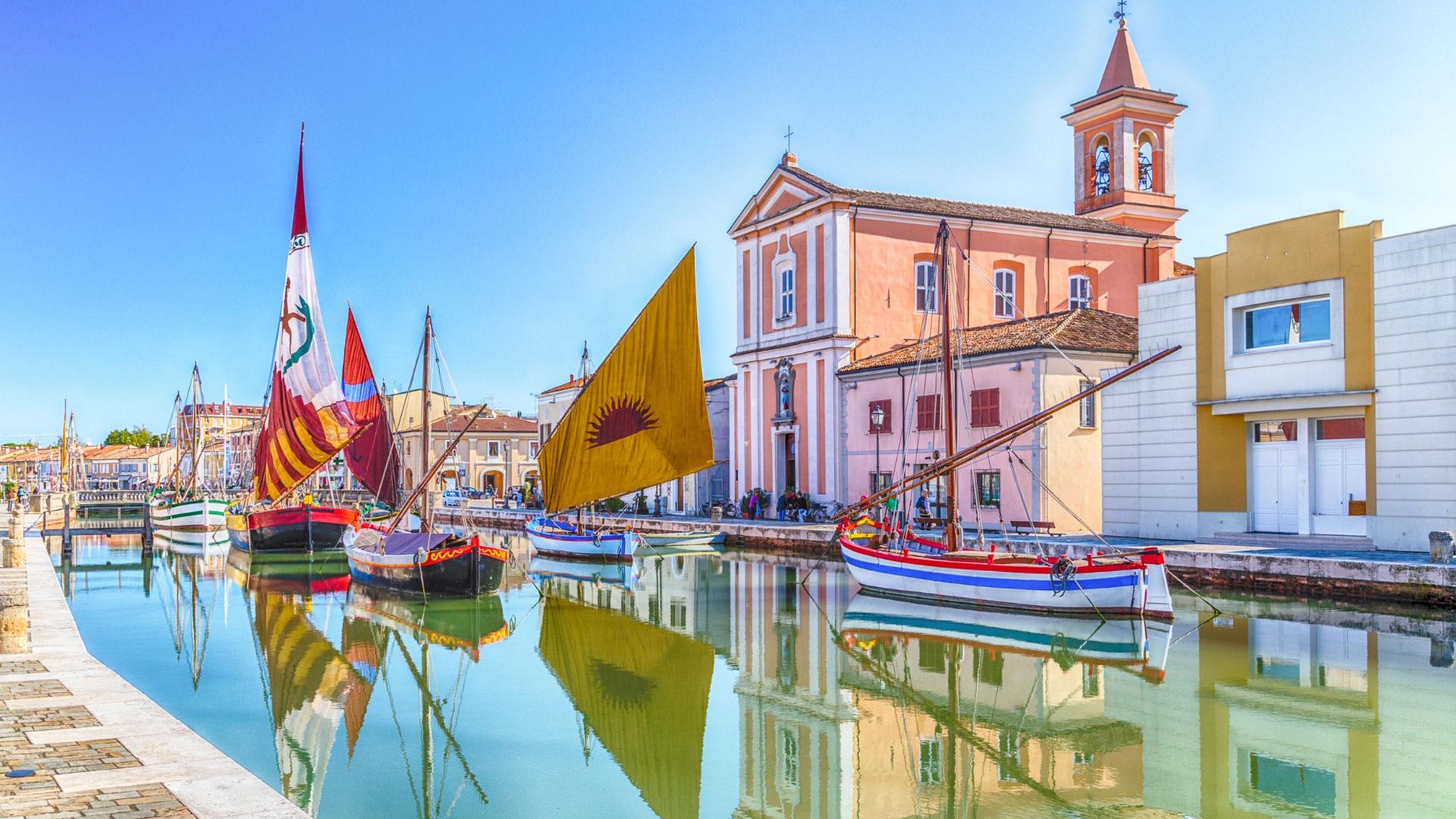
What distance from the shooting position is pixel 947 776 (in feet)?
34.4

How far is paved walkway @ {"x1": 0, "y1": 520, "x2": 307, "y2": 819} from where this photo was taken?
271 inches

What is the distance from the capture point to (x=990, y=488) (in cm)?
3253

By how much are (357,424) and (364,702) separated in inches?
865

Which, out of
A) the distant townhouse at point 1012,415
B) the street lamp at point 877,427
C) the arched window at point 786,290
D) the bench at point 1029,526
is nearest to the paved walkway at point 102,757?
the distant townhouse at point 1012,415

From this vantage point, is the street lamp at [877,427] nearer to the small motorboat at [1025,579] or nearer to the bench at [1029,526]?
→ the bench at [1029,526]

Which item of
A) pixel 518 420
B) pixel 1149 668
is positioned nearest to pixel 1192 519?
pixel 1149 668

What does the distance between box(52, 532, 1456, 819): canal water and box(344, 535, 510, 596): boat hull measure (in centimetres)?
83

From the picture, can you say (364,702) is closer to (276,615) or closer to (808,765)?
(808,765)

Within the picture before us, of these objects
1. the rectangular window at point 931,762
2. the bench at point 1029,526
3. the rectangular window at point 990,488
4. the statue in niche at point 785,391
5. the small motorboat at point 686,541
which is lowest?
the rectangular window at point 931,762

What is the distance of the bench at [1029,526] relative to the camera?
29031mm

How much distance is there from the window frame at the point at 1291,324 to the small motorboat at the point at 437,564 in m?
16.5

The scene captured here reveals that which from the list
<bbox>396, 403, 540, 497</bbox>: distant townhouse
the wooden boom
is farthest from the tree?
the wooden boom

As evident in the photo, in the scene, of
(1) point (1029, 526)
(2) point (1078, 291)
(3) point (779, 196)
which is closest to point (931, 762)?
(1) point (1029, 526)

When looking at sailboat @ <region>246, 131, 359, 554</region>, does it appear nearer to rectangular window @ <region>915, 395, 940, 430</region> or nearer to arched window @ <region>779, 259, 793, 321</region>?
arched window @ <region>779, 259, 793, 321</region>
